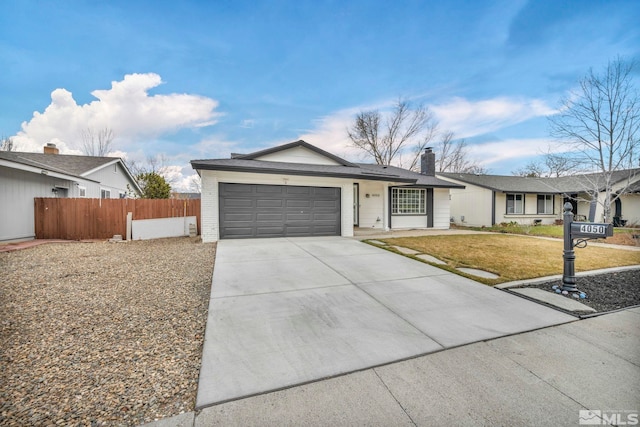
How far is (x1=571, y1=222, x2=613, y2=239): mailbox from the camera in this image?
13.4 feet

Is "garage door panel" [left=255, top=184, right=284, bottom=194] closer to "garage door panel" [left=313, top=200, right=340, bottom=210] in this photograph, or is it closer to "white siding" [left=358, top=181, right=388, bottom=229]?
"garage door panel" [left=313, top=200, right=340, bottom=210]

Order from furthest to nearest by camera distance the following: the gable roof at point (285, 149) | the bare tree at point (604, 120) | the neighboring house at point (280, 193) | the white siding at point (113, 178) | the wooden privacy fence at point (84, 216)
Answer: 1. the white siding at point (113, 178)
2. the bare tree at point (604, 120)
3. the gable roof at point (285, 149)
4. the wooden privacy fence at point (84, 216)
5. the neighboring house at point (280, 193)

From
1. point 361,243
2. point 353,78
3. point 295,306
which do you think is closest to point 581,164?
point 353,78

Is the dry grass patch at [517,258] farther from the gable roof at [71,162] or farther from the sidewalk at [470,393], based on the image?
the gable roof at [71,162]

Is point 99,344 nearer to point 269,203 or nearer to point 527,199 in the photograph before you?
point 269,203

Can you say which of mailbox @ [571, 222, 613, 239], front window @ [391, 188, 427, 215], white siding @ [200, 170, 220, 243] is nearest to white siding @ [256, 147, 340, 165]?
white siding @ [200, 170, 220, 243]

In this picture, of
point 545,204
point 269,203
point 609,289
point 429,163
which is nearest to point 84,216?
point 269,203

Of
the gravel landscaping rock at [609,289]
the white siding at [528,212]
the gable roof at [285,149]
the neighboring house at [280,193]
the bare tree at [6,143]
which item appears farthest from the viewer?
the bare tree at [6,143]

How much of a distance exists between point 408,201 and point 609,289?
34.0 ft

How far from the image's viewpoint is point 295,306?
383cm

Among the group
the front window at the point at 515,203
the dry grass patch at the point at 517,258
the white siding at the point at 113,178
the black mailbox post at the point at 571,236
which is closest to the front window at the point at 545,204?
the front window at the point at 515,203

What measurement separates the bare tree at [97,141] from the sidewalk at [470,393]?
29659mm

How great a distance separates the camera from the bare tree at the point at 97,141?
2355 centimetres

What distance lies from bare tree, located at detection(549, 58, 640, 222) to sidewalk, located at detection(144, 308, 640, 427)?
48.9ft
